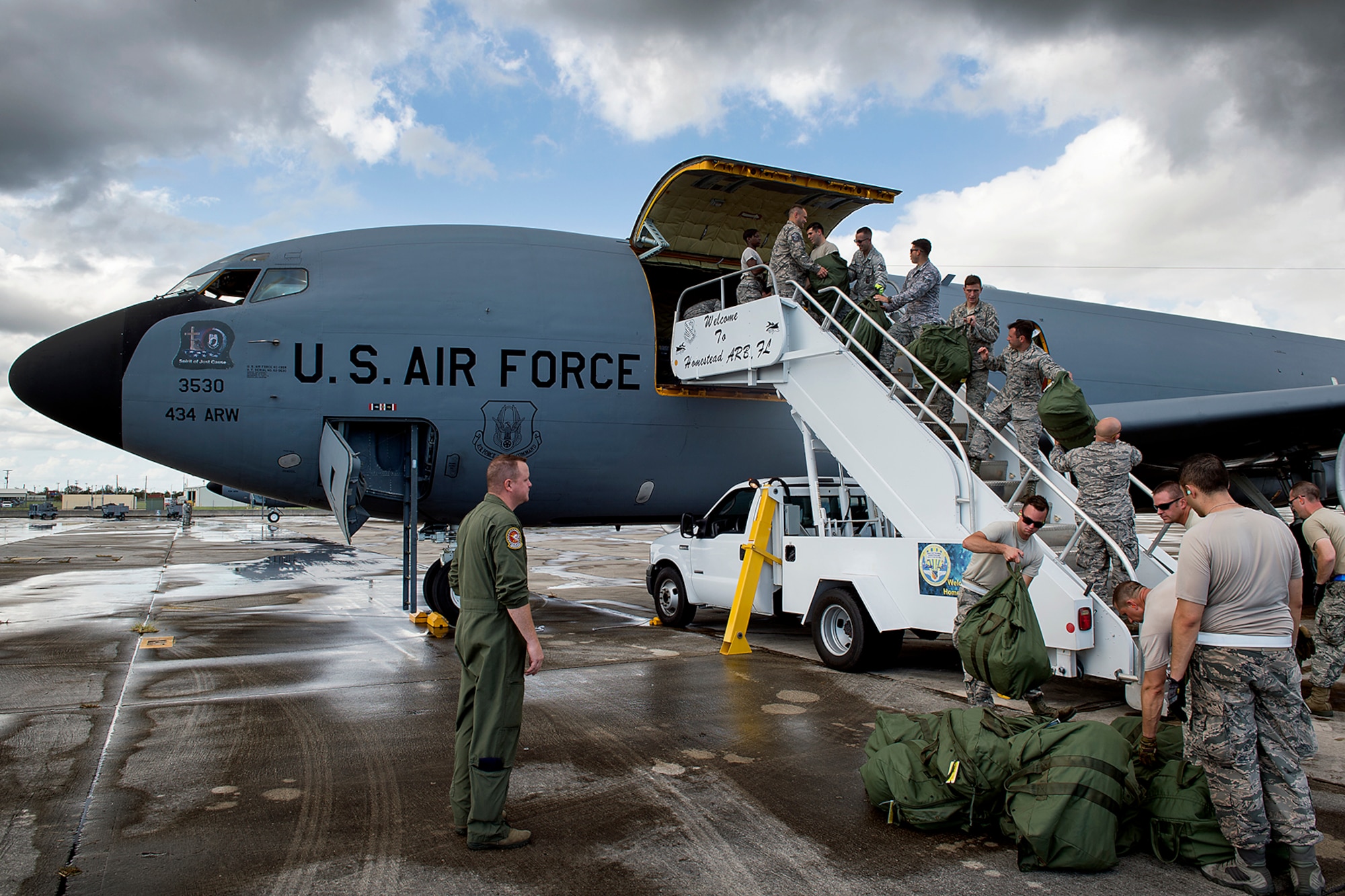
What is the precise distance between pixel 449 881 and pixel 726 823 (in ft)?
4.45

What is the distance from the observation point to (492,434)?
9820mm

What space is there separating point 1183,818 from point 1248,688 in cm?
71

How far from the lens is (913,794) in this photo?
4.08m

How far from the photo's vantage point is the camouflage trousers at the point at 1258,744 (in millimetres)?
3465

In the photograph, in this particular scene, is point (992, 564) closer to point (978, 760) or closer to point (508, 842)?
point (978, 760)

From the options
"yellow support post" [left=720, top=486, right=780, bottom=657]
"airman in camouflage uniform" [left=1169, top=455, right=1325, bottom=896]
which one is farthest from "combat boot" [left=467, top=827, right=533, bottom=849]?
"yellow support post" [left=720, top=486, right=780, bottom=657]

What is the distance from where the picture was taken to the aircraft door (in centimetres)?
900

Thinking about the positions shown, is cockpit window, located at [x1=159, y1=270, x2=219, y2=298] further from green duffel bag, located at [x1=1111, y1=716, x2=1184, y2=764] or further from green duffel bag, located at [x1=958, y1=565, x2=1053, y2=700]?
green duffel bag, located at [x1=1111, y1=716, x2=1184, y2=764]

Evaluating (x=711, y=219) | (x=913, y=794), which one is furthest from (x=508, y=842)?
(x=711, y=219)

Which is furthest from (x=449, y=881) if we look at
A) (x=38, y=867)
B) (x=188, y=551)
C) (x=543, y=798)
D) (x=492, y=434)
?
(x=188, y=551)

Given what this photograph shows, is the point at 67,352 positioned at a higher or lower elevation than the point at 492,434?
higher

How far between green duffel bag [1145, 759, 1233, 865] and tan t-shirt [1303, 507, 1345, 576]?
357 centimetres

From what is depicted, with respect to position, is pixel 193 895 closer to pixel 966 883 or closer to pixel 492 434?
pixel 966 883

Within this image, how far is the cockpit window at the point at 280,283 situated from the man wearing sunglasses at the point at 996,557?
7873mm
